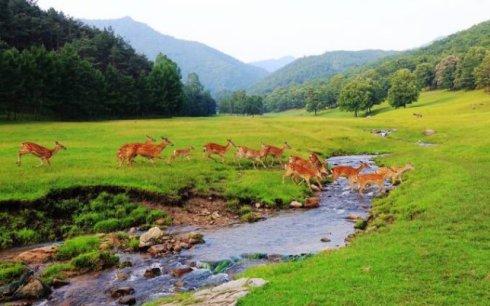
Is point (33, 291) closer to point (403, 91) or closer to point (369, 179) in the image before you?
point (369, 179)

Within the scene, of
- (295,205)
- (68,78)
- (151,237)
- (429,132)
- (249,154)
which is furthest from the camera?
(68,78)

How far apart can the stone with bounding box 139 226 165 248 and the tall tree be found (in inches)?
4321

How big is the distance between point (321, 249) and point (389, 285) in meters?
6.34

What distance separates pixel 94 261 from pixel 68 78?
66.4 meters

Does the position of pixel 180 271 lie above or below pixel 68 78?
below

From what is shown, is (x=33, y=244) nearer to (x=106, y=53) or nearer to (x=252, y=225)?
(x=252, y=225)

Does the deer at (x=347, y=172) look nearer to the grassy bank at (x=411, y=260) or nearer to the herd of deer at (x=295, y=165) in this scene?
the herd of deer at (x=295, y=165)

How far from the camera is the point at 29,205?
24.7m

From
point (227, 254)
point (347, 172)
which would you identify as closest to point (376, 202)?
point (347, 172)

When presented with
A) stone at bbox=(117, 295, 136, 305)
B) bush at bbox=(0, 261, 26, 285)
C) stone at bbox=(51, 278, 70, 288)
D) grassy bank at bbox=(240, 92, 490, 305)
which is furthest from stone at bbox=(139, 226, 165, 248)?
grassy bank at bbox=(240, 92, 490, 305)

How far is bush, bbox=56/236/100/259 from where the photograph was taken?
20.3 m

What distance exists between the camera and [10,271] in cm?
1814

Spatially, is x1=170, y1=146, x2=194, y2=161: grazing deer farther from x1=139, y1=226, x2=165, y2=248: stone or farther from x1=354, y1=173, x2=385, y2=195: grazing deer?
x1=354, y1=173, x2=385, y2=195: grazing deer

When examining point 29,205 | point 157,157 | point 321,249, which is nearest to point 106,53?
point 157,157
